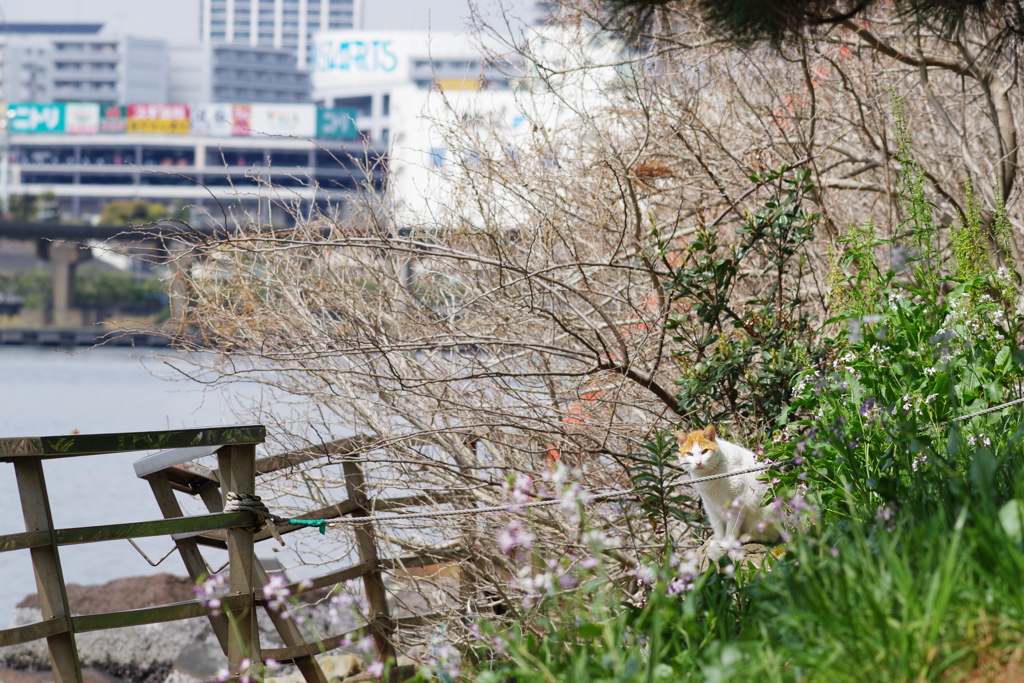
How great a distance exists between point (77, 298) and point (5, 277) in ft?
21.1

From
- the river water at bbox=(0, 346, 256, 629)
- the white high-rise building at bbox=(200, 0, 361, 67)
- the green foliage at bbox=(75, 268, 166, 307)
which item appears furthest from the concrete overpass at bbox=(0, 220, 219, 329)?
the white high-rise building at bbox=(200, 0, 361, 67)

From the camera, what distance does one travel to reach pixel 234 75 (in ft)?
468

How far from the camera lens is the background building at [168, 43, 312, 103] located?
454 feet

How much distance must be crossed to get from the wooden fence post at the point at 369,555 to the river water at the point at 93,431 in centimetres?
181

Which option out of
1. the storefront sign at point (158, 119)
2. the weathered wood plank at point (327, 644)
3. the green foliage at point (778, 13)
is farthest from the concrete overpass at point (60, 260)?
the storefront sign at point (158, 119)

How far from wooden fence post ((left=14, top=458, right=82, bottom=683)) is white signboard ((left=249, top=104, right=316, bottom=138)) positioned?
346 ft

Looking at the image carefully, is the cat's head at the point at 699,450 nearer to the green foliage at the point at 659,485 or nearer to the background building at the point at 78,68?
the green foliage at the point at 659,485

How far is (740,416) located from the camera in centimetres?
519

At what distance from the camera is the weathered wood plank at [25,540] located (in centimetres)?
315

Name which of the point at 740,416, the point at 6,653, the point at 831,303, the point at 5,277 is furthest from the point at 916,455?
the point at 5,277

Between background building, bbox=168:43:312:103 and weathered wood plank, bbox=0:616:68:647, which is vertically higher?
background building, bbox=168:43:312:103

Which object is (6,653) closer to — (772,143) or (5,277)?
(772,143)

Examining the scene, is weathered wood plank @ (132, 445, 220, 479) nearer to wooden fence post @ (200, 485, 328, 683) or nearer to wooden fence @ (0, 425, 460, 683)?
wooden fence @ (0, 425, 460, 683)

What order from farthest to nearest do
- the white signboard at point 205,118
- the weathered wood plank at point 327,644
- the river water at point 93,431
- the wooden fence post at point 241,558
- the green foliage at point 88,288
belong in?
the white signboard at point 205,118 < the green foliage at point 88,288 < the river water at point 93,431 < the weathered wood plank at point 327,644 < the wooden fence post at point 241,558
